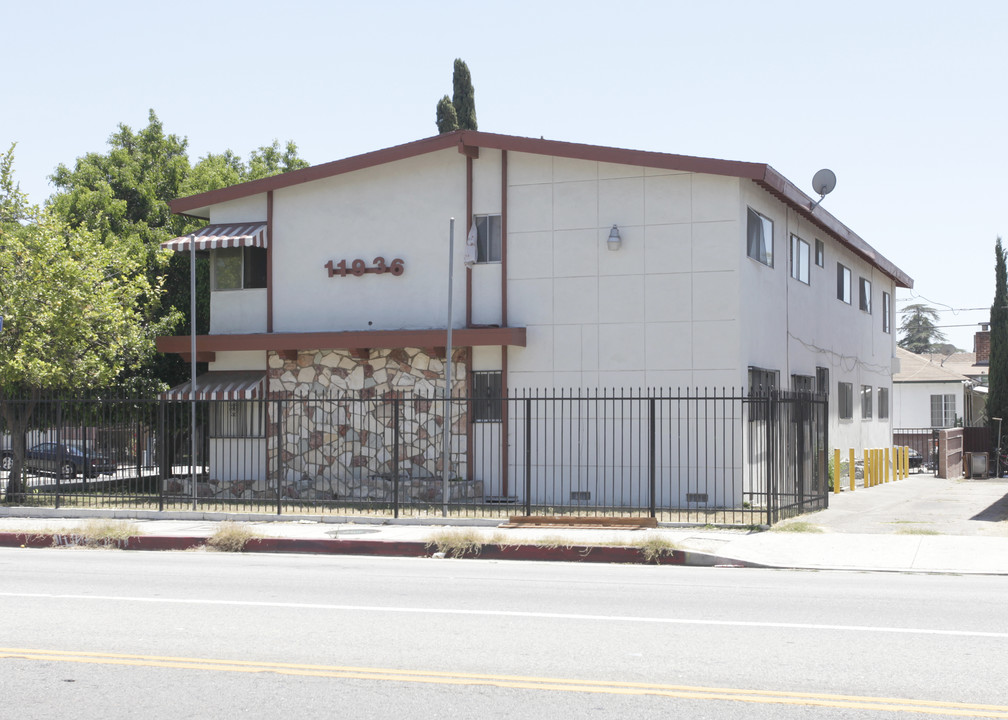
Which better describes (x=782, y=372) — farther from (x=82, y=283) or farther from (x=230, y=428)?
(x=82, y=283)

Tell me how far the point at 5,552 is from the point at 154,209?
1691 centimetres

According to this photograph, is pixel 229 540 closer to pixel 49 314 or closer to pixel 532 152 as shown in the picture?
pixel 49 314

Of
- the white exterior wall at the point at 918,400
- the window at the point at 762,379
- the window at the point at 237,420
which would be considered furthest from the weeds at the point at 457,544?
the white exterior wall at the point at 918,400

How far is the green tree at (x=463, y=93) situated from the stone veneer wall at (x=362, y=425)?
17.1 metres

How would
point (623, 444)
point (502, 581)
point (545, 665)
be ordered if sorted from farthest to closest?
point (623, 444) → point (502, 581) → point (545, 665)

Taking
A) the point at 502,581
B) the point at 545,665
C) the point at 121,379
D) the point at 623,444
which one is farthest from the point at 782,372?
the point at 545,665

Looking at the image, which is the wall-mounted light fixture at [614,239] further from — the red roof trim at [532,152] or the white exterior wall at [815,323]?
the white exterior wall at [815,323]

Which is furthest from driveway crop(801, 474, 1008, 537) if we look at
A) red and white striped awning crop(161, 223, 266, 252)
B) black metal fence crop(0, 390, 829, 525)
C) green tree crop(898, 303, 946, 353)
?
Answer: green tree crop(898, 303, 946, 353)

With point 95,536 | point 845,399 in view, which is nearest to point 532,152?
point 95,536

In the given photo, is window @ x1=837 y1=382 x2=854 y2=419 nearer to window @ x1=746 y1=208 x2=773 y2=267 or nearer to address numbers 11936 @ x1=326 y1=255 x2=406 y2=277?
window @ x1=746 y1=208 x2=773 y2=267

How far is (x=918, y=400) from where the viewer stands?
4669 centimetres

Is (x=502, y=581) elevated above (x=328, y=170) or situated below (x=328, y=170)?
below

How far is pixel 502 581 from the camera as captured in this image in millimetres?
11938

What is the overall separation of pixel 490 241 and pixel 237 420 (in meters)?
6.69
